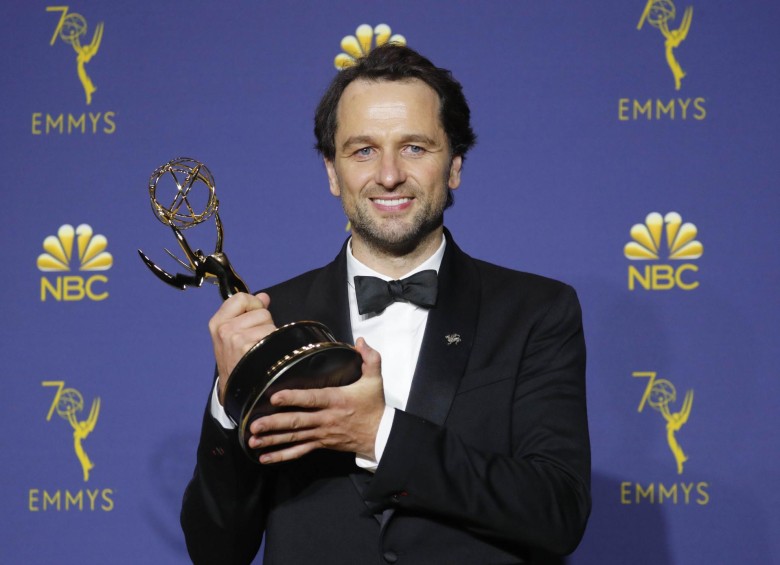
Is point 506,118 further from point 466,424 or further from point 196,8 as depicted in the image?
point 466,424

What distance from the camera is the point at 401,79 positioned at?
1.99m

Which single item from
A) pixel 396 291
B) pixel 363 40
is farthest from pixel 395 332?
pixel 363 40

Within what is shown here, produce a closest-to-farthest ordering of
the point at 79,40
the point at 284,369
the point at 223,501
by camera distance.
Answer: the point at 284,369
the point at 223,501
the point at 79,40

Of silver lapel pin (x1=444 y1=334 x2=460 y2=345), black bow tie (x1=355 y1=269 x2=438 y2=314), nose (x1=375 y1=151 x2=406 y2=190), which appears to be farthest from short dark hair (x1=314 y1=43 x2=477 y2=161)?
silver lapel pin (x1=444 y1=334 x2=460 y2=345)

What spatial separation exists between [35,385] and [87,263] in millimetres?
389

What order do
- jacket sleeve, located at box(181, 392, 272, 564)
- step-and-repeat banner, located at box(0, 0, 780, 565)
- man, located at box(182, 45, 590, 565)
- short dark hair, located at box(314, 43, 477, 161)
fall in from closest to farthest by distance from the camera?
man, located at box(182, 45, 590, 565) < jacket sleeve, located at box(181, 392, 272, 564) < short dark hair, located at box(314, 43, 477, 161) < step-and-repeat banner, located at box(0, 0, 780, 565)

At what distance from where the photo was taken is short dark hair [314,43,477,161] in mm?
2008

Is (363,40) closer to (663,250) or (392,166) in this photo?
(663,250)

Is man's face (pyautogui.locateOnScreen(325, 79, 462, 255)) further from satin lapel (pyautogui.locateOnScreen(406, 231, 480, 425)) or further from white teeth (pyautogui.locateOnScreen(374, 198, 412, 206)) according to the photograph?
satin lapel (pyautogui.locateOnScreen(406, 231, 480, 425))

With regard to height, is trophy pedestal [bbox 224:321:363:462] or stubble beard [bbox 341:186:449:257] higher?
stubble beard [bbox 341:186:449:257]

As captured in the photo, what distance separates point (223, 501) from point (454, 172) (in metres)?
0.84

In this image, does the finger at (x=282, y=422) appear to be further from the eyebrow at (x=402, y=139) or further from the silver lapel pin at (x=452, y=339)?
the eyebrow at (x=402, y=139)

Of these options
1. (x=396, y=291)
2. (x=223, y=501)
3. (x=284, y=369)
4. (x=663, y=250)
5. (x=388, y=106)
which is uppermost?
(x=388, y=106)

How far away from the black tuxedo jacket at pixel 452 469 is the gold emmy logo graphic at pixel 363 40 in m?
1.25
